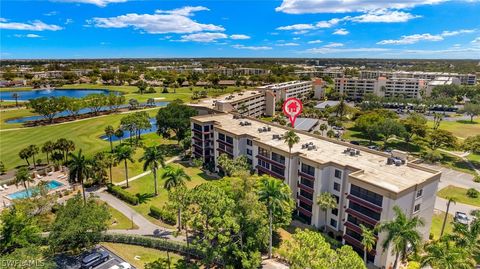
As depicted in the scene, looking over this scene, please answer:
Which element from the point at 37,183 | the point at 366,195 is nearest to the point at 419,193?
the point at 366,195

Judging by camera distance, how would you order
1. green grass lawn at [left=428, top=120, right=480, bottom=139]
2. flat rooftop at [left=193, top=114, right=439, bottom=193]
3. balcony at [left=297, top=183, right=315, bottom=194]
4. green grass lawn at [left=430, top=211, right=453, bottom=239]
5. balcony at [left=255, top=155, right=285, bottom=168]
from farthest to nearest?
green grass lawn at [left=428, top=120, right=480, bottom=139] < balcony at [left=255, top=155, right=285, bottom=168] < balcony at [left=297, top=183, right=315, bottom=194] < green grass lawn at [left=430, top=211, right=453, bottom=239] < flat rooftop at [left=193, top=114, right=439, bottom=193]

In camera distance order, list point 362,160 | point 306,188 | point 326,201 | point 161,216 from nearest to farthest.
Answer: point 326,201
point 362,160
point 306,188
point 161,216

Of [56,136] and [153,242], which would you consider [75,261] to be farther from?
[56,136]

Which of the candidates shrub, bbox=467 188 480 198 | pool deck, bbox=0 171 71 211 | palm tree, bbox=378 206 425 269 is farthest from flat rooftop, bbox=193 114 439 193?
pool deck, bbox=0 171 71 211

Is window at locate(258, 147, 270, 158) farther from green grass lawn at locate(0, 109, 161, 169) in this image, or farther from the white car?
green grass lawn at locate(0, 109, 161, 169)

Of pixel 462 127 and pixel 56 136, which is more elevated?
pixel 56 136

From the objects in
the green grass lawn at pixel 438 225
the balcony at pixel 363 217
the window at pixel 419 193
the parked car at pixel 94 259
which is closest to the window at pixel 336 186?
the balcony at pixel 363 217
